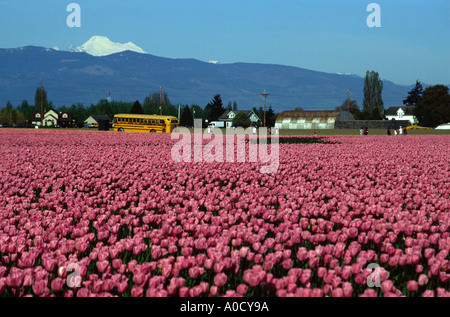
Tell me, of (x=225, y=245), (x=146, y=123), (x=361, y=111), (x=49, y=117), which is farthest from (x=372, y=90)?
(x=225, y=245)

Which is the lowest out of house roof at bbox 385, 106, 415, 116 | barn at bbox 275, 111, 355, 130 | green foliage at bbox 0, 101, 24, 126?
barn at bbox 275, 111, 355, 130

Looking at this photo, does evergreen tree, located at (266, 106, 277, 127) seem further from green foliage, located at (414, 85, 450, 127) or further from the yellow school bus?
the yellow school bus

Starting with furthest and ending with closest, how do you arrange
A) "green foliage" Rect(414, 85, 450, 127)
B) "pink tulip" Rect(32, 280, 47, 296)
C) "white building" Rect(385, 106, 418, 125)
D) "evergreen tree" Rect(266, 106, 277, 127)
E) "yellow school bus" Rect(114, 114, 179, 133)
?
"white building" Rect(385, 106, 418, 125) → "evergreen tree" Rect(266, 106, 277, 127) → "green foliage" Rect(414, 85, 450, 127) → "yellow school bus" Rect(114, 114, 179, 133) → "pink tulip" Rect(32, 280, 47, 296)

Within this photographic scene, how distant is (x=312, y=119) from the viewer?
4656 inches

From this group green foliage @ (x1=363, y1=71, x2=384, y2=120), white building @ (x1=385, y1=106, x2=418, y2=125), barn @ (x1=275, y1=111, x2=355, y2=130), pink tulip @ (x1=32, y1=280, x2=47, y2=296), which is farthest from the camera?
white building @ (x1=385, y1=106, x2=418, y2=125)

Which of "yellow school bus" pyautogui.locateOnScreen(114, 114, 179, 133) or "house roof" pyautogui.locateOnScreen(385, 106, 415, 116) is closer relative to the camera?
"yellow school bus" pyautogui.locateOnScreen(114, 114, 179, 133)

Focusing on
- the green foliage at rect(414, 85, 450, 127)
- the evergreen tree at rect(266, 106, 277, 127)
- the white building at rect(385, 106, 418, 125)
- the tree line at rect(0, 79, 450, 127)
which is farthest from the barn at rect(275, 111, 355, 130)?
the white building at rect(385, 106, 418, 125)

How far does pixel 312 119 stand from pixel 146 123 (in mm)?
55849

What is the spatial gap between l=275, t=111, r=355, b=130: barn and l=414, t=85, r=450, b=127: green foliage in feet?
60.0

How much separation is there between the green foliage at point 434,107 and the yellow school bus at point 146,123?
64.2 metres

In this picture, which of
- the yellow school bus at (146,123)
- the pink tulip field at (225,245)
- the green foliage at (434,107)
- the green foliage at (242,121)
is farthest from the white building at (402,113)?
the pink tulip field at (225,245)

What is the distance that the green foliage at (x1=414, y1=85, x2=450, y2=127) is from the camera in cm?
10594

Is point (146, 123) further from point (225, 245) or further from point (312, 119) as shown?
point (225, 245)
